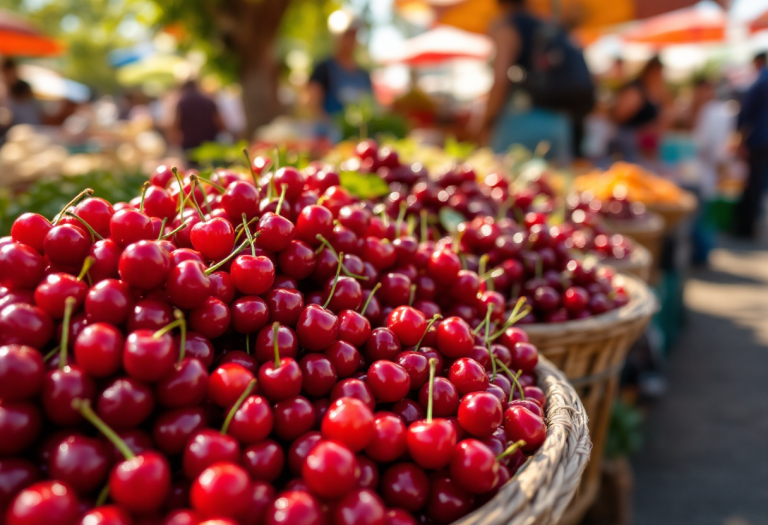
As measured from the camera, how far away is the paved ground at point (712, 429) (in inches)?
96.6

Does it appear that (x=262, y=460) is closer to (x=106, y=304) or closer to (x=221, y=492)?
(x=221, y=492)

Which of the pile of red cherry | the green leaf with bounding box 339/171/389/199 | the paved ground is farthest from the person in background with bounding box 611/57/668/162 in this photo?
the pile of red cherry

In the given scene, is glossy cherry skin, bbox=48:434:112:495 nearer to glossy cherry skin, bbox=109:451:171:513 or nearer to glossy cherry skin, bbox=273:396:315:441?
glossy cherry skin, bbox=109:451:171:513

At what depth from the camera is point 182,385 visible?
80 centimetres

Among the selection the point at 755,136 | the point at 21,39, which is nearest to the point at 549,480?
the point at 755,136

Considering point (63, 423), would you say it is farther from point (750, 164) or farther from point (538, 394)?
point (750, 164)

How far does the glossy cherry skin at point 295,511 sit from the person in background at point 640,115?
6.41 metres

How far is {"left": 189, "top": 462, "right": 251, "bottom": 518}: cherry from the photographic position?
0.69m

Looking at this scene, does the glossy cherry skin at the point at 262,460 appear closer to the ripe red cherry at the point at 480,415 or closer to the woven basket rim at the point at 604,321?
the ripe red cherry at the point at 480,415

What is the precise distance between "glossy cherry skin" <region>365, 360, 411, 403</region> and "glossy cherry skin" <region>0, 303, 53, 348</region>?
0.52m

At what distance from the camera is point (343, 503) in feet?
2.47

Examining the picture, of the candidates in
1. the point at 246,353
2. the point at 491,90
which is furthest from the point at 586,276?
the point at 491,90

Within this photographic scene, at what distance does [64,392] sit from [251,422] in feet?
0.83

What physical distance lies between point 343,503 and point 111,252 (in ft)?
1.86
